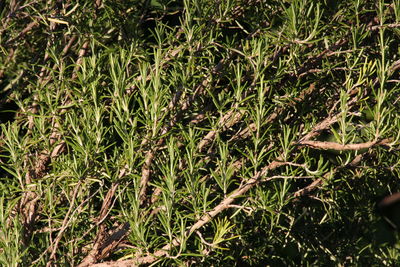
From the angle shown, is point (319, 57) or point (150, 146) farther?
point (319, 57)

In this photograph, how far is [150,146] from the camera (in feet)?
3.60

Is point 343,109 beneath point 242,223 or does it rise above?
above

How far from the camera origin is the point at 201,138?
3.71ft

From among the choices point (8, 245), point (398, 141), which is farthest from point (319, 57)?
point (8, 245)

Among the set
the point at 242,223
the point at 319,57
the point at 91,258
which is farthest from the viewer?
the point at 242,223

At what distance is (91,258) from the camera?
1134mm

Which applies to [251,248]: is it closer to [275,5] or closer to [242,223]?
[242,223]

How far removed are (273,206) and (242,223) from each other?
0.26 meters

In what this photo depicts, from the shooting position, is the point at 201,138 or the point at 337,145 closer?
the point at 337,145

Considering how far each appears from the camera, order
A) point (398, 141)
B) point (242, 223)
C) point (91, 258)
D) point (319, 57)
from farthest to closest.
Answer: point (242, 223) < point (319, 57) < point (91, 258) < point (398, 141)

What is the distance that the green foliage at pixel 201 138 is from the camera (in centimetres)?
105

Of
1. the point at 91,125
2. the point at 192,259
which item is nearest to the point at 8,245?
the point at 91,125

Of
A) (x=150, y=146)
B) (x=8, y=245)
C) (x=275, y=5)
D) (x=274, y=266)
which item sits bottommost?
(x=274, y=266)

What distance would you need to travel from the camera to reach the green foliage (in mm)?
1053
